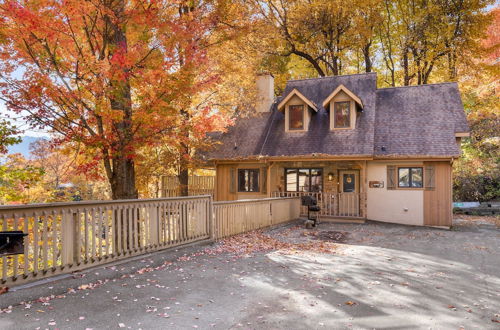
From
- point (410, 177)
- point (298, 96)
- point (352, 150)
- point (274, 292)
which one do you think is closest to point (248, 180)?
point (298, 96)

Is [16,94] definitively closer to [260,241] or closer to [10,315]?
[10,315]

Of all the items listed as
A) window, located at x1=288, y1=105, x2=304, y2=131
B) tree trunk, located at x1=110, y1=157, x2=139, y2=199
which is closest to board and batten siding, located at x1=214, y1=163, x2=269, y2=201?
window, located at x1=288, y1=105, x2=304, y2=131

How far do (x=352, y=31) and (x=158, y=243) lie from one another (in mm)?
20214

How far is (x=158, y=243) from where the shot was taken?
25.0 ft

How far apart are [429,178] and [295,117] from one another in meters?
6.56

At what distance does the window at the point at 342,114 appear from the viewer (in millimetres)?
16500

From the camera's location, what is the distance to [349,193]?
15211 millimetres

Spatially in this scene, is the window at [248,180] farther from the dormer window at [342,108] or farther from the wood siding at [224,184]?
the dormer window at [342,108]

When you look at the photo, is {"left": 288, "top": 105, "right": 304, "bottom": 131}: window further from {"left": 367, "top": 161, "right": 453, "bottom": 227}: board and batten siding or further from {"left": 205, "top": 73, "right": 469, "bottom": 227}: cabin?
{"left": 367, "top": 161, "right": 453, "bottom": 227}: board and batten siding

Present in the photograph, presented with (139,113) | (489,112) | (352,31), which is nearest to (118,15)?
(139,113)

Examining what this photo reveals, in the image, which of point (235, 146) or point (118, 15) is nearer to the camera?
point (118, 15)

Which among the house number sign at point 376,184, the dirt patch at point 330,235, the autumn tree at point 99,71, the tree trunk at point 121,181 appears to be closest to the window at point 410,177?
the house number sign at point 376,184

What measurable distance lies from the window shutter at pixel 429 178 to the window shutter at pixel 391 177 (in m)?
1.17

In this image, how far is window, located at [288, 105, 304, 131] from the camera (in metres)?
17.5
